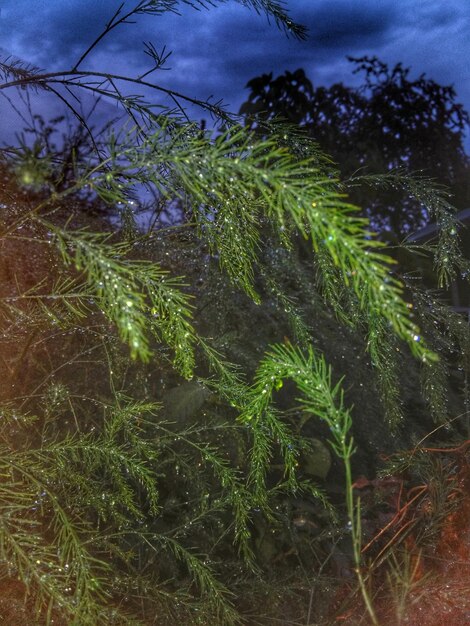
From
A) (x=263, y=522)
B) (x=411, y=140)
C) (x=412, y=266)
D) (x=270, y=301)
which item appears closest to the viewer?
(x=263, y=522)

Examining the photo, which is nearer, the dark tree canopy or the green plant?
the green plant

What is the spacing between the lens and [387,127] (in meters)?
7.71

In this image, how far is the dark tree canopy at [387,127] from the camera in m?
6.52

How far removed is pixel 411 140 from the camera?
7.84 m

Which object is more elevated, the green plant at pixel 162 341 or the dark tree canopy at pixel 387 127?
the dark tree canopy at pixel 387 127

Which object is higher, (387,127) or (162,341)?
(387,127)

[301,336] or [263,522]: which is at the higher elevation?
[301,336]

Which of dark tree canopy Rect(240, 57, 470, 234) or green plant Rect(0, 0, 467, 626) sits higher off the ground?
dark tree canopy Rect(240, 57, 470, 234)

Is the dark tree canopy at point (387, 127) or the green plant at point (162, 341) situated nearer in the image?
the green plant at point (162, 341)

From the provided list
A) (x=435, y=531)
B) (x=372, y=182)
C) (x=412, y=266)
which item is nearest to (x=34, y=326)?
(x=372, y=182)

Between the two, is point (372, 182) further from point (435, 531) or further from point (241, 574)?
point (241, 574)

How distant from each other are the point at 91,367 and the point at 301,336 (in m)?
0.99

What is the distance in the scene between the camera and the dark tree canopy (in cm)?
652

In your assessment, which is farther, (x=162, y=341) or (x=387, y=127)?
(x=387, y=127)
